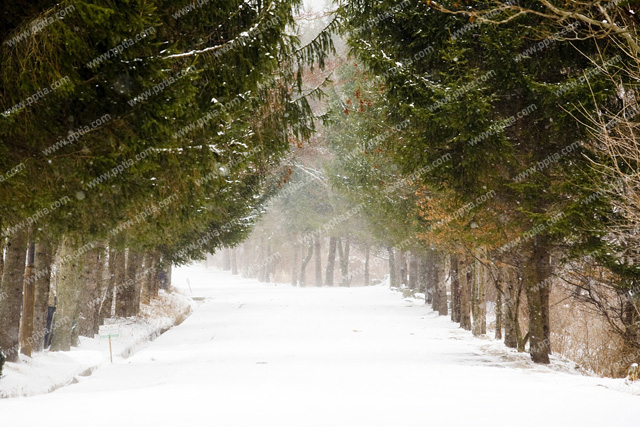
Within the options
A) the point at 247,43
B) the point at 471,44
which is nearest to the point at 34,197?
the point at 247,43

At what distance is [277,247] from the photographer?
55.7 meters

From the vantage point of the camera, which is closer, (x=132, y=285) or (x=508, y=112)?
(x=508, y=112)

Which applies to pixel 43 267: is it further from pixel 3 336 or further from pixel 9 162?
pixel 9 162

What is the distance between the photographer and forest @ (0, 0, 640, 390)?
6.49 metres

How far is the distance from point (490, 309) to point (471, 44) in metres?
21.0

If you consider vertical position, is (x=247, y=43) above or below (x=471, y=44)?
below

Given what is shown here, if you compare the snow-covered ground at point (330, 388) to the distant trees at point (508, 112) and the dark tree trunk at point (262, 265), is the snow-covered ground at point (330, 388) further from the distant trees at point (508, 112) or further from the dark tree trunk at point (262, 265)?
the dark tree trunk at point (262, 265)

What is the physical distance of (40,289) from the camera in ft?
41.0

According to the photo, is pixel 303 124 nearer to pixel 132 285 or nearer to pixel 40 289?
pixel 40 289

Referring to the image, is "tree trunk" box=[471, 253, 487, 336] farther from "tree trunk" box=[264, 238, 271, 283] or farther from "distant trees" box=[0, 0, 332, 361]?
"tree trunk" box=[264, 238, 271, 283]

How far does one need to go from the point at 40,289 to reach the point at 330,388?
304 inches

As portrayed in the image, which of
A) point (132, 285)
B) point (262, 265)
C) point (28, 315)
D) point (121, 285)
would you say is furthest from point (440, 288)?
point (262, 265)

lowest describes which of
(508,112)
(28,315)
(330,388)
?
(330,388)

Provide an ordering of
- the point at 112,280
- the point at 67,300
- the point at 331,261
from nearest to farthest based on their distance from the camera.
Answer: the point at 67,300 < the point at 112,280 < the point at 331,261
